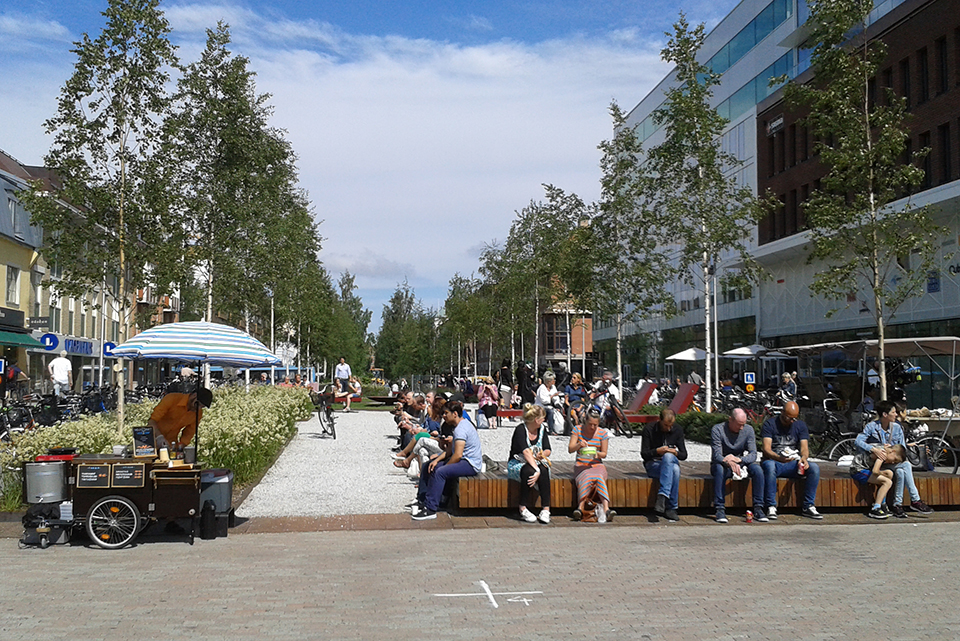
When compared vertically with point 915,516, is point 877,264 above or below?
above

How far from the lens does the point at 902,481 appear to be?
12.2 meters

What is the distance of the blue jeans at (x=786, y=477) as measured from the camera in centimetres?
1182

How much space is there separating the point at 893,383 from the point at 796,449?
14.0 meters

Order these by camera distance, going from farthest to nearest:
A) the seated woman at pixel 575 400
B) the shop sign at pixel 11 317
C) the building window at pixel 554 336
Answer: the building window at pixel 554 336, the shop sign at pixel 11 317, the seated woman at pixel 575 400

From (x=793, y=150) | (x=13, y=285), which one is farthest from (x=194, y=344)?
(x=793, y=150)

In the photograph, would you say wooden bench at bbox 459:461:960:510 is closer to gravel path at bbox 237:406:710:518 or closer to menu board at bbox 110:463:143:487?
gravel path at bbox 237:406:710:518

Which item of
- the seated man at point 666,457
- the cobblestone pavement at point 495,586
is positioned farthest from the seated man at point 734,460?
the cobblestone pavement at point 495,586

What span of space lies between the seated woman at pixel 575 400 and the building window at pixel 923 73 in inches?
668

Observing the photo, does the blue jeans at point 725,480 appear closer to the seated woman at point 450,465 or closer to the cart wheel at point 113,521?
Result: the seated woman at point 450,465

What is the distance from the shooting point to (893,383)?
24.5 metres

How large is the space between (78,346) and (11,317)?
33.1 feet

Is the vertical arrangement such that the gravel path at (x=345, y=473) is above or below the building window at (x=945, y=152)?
below

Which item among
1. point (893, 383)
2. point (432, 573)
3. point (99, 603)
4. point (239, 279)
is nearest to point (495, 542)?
point (432, 573)

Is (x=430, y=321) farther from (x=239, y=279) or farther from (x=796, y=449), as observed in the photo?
(x=796, y=449)
